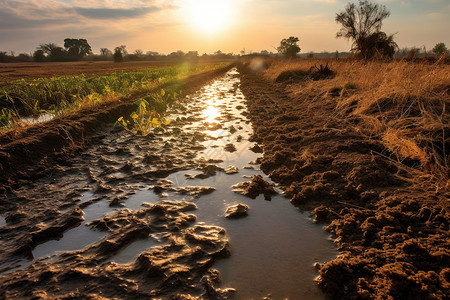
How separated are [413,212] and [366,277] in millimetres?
924

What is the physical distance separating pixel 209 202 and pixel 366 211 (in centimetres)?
154

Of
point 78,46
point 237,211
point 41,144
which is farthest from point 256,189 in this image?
point 78,46

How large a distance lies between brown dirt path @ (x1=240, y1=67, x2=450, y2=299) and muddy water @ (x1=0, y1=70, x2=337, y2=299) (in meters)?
0.19

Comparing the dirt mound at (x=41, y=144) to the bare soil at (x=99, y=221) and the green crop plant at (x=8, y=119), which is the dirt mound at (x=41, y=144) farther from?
the green crop plant at (x=8, y=119)

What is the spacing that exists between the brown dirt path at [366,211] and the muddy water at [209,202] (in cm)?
19

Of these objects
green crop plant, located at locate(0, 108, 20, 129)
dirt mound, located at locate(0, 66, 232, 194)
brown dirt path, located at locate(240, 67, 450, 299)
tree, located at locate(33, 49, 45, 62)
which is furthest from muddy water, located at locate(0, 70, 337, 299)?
tree, located at locate(33, 49, 45, 62)

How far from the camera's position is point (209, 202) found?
2811mm

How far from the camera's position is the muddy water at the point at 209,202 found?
181 cm

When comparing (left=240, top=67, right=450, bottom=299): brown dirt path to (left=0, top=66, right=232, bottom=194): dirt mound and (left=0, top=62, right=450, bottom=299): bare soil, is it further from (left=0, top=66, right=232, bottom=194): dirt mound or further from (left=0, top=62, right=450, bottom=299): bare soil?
(left=0, top=66, right=232, bottom=194): dirt mound

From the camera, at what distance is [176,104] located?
8.75m

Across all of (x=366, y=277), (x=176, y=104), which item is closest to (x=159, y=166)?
(x=366, y=277)

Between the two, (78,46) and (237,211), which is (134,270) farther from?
(78,46)

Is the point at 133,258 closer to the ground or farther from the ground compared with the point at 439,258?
closer to the ground

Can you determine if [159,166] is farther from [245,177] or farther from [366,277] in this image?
[366,277]
